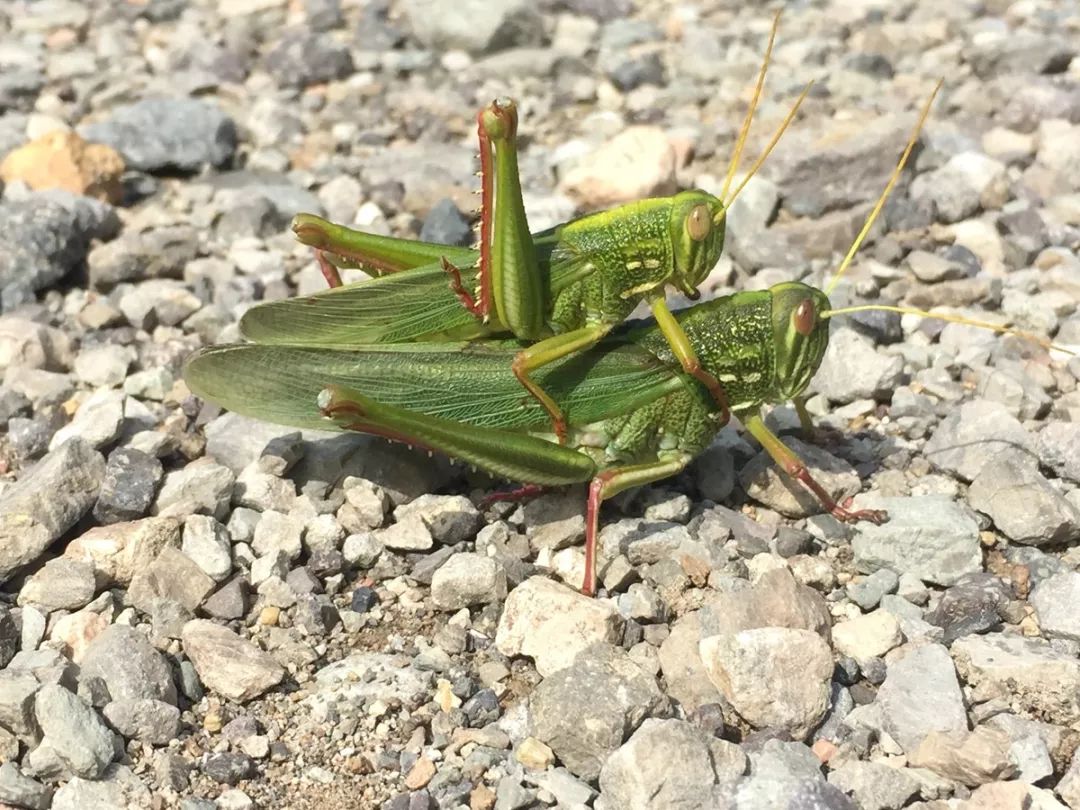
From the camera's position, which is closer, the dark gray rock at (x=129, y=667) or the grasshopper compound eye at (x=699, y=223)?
the dark gray rock at (x=129, y=667)

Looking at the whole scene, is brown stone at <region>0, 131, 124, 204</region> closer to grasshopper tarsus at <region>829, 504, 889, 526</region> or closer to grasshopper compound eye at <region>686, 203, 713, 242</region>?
grasshopper compound eye at <region>686, 203, 713, 242</region>

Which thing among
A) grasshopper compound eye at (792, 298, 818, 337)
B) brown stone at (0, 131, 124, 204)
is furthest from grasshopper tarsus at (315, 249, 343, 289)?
brown stone at (0, 131, 124, 204)

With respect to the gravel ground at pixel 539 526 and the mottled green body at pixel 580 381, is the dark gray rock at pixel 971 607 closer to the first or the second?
the gravel ground at pixel 539 526

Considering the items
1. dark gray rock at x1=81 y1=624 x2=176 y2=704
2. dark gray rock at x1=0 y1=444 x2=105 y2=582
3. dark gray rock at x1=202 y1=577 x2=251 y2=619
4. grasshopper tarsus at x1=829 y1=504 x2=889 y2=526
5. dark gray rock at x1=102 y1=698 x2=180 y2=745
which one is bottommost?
grasshopper tarsus at x1=829 y1=504 x2=889 y2=526

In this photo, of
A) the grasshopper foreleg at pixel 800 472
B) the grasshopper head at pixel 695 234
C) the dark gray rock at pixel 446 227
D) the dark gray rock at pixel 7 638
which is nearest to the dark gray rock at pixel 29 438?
the dark gray rock at pixel 7 638

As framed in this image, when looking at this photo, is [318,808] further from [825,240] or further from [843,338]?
[825,240]

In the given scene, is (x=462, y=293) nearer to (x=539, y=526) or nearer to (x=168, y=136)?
(x=539, y=526)

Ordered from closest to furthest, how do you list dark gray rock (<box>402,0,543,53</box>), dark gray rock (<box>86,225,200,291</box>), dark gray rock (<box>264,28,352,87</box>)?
dark gray rock (<box>86,225,200,291</box>) → dark gray rock (<box>264,28,352,87</box>) → dark gray rock (<box>402,0,543,53</box>)
